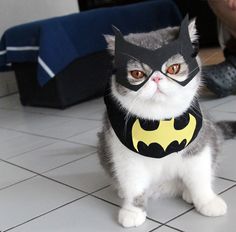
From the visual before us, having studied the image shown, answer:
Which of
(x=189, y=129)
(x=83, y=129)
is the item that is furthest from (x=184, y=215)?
(x=83, y=129)

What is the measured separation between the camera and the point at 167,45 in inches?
42.5

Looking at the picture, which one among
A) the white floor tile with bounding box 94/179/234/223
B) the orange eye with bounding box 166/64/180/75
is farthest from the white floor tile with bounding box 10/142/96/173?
the orange eye with bounding box 166/64/180/75

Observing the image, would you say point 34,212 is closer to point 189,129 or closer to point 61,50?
point 189,129

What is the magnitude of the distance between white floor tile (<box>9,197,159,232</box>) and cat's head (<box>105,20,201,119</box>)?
0.35 meters

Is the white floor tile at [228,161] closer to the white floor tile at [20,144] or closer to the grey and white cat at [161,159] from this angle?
the grey and white cat at [161,159]

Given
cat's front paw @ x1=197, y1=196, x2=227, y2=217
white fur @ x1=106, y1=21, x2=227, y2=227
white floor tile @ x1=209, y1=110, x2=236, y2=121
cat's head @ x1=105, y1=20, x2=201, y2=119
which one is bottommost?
white floor tile @ x1=209, y1=110, x2=236, y2=121

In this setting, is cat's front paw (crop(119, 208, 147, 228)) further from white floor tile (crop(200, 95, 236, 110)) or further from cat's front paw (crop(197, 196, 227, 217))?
white floor tile (crop(200, 95, 236, 110))

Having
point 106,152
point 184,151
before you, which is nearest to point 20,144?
point 106,152

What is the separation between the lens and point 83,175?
5.51 feet

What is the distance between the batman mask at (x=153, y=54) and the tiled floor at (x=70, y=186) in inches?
16.6

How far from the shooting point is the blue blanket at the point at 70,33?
9.05ft

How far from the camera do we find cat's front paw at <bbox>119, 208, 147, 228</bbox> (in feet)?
3.95

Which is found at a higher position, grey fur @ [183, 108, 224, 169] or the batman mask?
the batman mask

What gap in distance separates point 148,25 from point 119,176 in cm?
213
